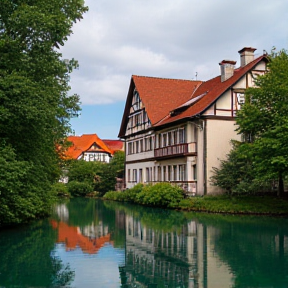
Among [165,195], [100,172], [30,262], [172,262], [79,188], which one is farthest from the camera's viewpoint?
[79,188]

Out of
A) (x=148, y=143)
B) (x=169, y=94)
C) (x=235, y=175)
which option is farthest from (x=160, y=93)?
(x=235, y=175)

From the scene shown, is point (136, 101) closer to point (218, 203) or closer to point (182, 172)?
point (182, 172)

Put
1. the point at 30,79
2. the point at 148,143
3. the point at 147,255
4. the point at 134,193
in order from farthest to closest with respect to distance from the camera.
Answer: the point at 148,143 → the point at 134,193 → the point at 30,79 → the point at 147,255

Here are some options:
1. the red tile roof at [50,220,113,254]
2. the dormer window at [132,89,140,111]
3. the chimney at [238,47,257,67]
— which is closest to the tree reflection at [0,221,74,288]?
the red tile roof at [50,220,113,254]

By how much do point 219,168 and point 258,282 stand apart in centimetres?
2216

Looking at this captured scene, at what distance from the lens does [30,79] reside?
782 inches

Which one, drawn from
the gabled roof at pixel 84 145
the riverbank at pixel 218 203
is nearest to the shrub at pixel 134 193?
the riverbank at pixel 218 203

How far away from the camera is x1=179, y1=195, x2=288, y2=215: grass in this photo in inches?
1065

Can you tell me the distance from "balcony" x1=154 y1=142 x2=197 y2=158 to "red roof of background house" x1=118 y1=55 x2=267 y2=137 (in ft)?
6.76

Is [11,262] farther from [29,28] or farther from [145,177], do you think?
[145,177]

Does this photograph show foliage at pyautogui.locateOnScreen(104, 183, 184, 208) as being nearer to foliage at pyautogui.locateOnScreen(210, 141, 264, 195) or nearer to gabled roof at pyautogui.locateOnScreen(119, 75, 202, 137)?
foliage at pyautogui.locateOnScreen(210, 141, 264, 195)

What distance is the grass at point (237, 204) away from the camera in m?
27.0

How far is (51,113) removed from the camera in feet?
62.8

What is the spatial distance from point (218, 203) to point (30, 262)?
17.9 m
